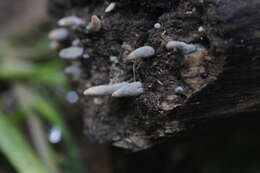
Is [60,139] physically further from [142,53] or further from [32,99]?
[142,53]

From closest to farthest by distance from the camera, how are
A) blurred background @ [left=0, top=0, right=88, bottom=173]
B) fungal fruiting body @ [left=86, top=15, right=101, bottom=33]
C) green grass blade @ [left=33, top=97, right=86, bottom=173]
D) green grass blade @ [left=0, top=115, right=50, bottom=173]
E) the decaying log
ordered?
1. the decaying log
2. fungal fruiting body @ [left=86, top=15, right=101, bottom=33]
3. green grass blade @ [left=0, top=115, right=50, bottom=173]
4. blurred background @ [left=0, top=0, right=88, bottom=173]
5. green grass blade @ [left=33, top=97, right=86, bottom=173]

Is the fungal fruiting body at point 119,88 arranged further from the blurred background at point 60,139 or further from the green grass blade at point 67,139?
the green grass blade at point 67,139

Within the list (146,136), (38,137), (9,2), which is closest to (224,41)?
(146,136)

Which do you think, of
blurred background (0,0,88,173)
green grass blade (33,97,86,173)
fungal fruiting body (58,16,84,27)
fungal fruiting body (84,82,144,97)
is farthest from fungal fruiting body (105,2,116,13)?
green grass blade (33,97,86,173)

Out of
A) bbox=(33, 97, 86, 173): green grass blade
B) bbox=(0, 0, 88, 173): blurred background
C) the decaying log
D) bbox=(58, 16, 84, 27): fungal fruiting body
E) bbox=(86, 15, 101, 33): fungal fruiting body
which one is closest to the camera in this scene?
the decaying log

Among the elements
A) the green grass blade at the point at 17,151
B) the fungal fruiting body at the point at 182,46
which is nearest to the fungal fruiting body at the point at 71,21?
the fungal fruiting body at the point at 182,46

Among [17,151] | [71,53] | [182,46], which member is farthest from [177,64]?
[17,151]

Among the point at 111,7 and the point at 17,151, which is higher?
the point at 111,7

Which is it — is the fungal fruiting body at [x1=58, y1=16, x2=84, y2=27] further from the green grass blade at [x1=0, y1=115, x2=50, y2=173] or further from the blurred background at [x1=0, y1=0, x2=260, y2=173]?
the green grass blade at [x1=0, y1=115, x2=50, y2=173]
